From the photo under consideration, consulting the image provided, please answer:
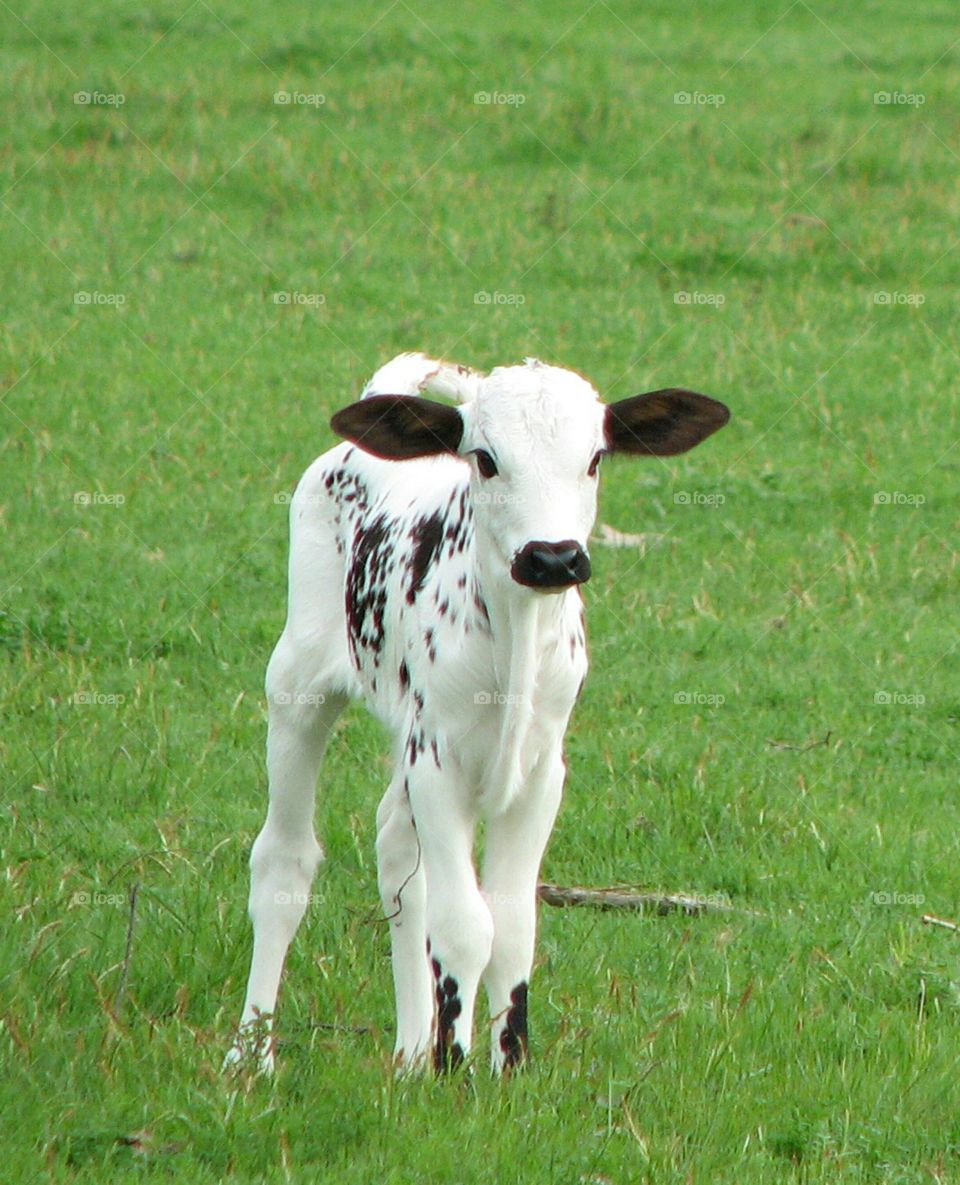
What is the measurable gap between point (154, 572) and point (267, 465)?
5.82 feet

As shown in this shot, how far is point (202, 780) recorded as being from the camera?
7.61m

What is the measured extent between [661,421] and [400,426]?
723 millimetres

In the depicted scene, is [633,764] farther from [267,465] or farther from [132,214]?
[132,214]

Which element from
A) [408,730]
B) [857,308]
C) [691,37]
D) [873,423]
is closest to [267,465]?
[873,423]

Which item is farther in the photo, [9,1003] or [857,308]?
[857,308]

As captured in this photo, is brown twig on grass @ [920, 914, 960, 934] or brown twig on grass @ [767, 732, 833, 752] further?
brown twig on grass @ [767, 732, 833, 752]

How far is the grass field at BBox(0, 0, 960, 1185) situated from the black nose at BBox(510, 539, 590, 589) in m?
1.33

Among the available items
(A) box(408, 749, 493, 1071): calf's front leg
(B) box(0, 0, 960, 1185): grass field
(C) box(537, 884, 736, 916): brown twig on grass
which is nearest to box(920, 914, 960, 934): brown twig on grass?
(B) box(0, 0, 960, 1185): grass field

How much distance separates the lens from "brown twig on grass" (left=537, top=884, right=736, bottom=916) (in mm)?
6645

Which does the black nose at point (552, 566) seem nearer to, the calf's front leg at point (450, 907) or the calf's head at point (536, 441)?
the calf's head at point (536, 441)

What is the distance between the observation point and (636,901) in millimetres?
6645

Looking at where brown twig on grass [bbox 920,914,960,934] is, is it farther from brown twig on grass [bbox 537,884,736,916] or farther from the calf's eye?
the calf's eye

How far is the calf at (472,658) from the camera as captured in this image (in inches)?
190

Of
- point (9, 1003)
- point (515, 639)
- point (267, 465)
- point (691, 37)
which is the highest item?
point (691, 37)
